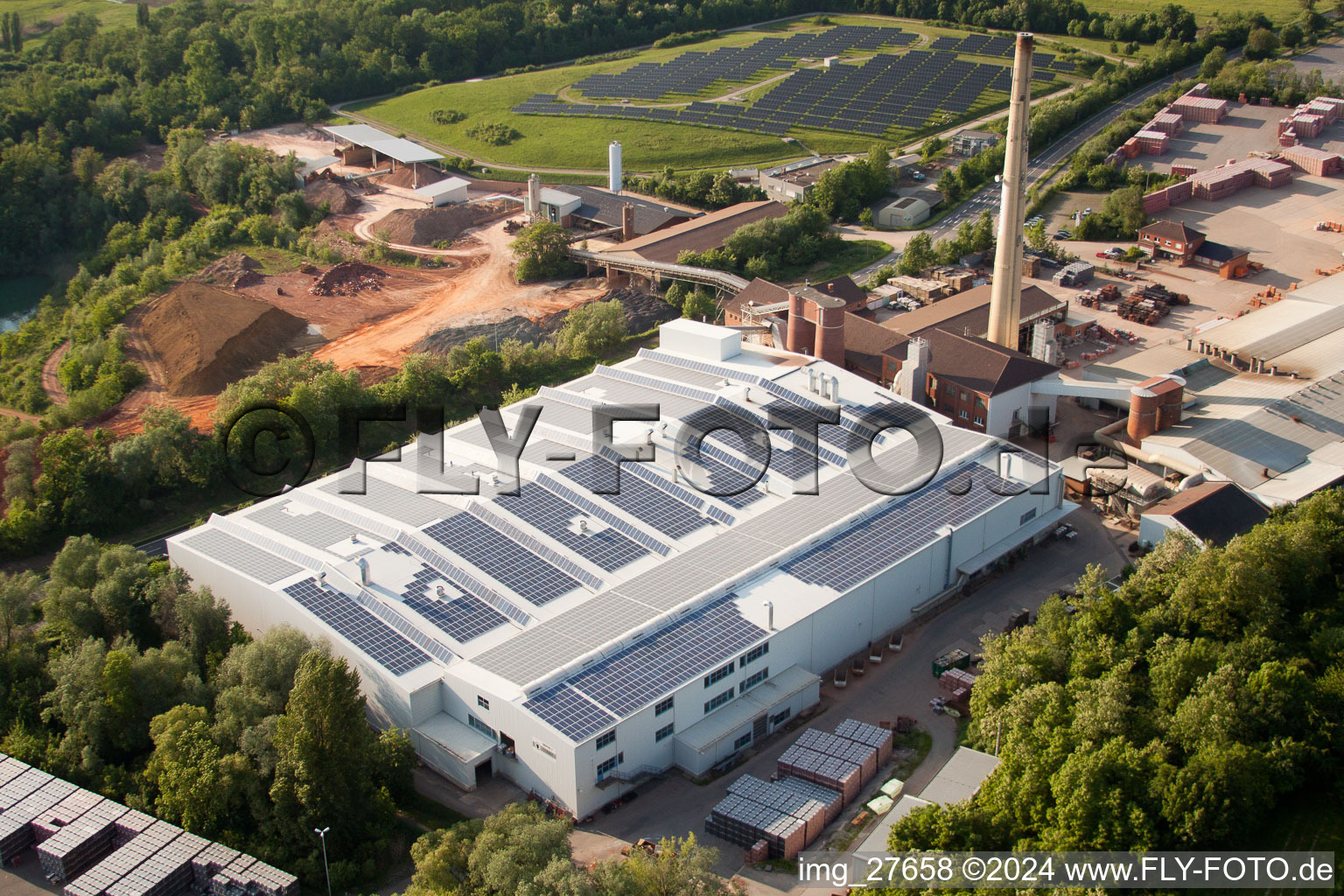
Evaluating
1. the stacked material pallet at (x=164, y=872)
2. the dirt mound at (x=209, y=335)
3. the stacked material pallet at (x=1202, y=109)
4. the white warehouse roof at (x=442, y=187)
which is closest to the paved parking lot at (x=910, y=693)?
the stacked material pallet at (x=164, y=872)

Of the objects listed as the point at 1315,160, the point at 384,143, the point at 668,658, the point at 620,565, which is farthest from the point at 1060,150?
the point at 668,658

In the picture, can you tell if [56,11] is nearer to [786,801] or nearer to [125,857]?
[125,857]

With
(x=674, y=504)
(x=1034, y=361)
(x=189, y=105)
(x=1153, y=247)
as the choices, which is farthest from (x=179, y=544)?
(x=189, y=105)

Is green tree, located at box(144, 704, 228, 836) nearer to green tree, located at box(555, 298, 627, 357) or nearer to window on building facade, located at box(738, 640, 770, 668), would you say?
window on building facade, located at box(738, 640, 770, 668)

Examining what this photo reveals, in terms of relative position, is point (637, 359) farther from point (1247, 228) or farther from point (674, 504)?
point (1247, 228)

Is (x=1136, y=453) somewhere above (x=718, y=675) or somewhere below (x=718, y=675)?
above

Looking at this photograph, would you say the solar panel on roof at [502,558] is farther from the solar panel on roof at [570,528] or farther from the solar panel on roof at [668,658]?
the solar panel on roof at [668,658]

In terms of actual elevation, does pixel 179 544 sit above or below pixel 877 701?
above
